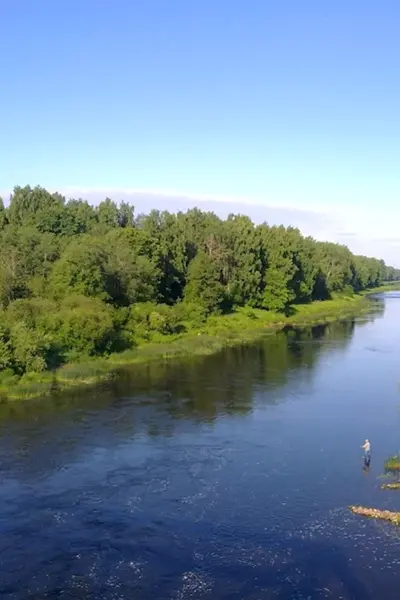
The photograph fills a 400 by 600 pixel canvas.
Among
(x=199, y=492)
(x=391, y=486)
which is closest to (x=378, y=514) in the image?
(x=391, y=486)

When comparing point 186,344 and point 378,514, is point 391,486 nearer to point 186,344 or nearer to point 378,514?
point 378,514

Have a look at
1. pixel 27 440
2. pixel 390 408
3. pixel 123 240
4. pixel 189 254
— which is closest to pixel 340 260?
pixel 189 254

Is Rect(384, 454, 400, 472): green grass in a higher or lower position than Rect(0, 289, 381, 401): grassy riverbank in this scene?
lower

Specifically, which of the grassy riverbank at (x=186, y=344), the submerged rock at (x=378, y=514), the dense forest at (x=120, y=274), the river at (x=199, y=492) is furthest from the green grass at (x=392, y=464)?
the dense forest at (x=120, y=274)

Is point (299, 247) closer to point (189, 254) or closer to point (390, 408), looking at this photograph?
point (189, 254)

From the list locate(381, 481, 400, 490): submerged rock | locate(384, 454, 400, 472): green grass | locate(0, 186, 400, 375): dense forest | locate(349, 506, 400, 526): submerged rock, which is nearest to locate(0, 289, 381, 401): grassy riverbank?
locate(0, 186, 400, 375): dense forest

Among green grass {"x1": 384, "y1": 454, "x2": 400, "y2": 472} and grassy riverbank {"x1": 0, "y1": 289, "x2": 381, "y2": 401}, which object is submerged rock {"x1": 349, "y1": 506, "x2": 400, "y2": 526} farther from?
grassy riverbank {"x1": 0, "y1": 289, "x2": 381, "y2": 401}
